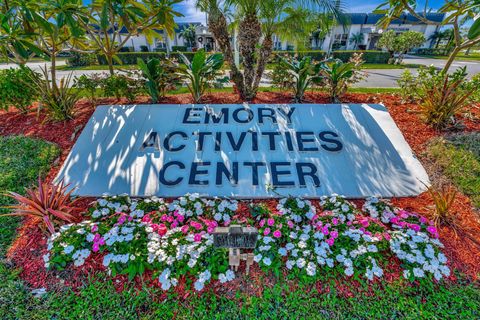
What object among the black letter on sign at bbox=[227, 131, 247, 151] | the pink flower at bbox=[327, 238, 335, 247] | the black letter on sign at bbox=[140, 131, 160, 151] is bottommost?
the pink flower at bbox=[327, 238, 335, 247]

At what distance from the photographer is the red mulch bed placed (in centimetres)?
245

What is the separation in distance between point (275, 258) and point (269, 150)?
2.09 metres

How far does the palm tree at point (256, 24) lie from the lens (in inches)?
200

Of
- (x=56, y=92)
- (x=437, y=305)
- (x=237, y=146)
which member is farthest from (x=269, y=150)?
(x=56, y=92)

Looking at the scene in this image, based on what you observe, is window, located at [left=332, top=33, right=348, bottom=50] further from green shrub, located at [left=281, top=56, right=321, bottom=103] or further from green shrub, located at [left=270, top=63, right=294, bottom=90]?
green shrub, located at [left=281, top=56, right=321, bottom=103]

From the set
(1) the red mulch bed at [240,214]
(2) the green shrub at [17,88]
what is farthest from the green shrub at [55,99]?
(2) the green shrub at [17,88]

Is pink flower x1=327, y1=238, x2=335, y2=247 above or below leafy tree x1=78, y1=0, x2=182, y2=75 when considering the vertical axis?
below

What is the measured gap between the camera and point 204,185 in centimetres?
372

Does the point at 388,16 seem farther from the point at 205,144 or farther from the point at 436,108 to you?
the point at 205,144

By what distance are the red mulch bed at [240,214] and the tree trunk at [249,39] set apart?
2.77ft

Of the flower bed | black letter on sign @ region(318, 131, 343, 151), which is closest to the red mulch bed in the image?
the flower bed

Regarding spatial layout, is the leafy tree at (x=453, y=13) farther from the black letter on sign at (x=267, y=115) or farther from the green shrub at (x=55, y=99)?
the green shrub at (x=55, y=99)

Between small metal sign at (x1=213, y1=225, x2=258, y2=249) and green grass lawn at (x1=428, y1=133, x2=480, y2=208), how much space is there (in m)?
3.44

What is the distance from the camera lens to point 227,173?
3859 millimetres
